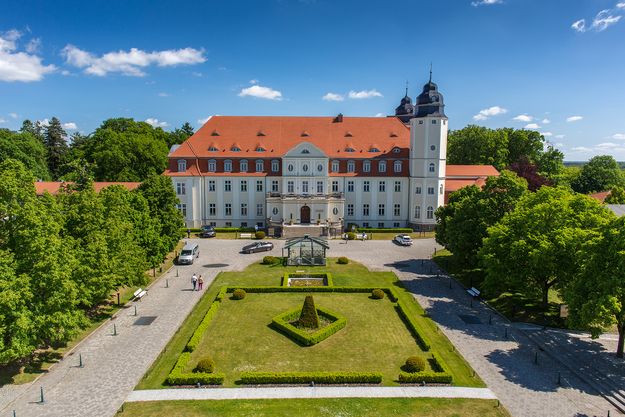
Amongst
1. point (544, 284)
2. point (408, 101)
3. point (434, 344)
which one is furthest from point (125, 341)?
point (408, 101)

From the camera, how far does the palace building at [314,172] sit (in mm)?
57656

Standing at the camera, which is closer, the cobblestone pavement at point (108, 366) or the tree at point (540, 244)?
the cobblestone pavement at point (108, 366)

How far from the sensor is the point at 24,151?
68438 mm

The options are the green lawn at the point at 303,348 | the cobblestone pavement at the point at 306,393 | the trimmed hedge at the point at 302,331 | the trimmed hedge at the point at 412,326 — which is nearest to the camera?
the cobblestone pavement at the point at 306,393

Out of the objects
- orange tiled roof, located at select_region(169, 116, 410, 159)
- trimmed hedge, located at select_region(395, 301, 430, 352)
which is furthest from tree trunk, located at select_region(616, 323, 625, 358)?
orange tiled roof, located at select_region(169, 116, 410, 159)

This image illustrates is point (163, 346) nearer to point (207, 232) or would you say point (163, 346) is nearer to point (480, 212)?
point (480, 212)

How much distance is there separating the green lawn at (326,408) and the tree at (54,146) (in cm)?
8085

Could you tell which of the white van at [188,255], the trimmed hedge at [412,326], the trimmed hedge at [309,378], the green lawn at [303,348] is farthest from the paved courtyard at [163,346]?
the trimmed hedge at [309,378]

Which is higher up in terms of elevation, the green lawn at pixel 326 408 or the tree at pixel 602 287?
the tree at pixel 602 287

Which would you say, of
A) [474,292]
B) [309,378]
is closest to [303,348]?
[309,378]

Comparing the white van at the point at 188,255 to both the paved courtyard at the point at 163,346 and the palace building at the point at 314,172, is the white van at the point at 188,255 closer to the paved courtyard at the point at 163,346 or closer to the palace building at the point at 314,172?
the paved courtyard at the point at 163,346

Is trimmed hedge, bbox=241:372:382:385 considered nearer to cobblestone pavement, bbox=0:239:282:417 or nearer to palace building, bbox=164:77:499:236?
cobblestone pavement, bbox=0:239:282:417

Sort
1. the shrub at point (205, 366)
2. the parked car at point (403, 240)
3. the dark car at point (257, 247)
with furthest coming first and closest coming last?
the parked car at point (403, 240), the dark car at point (257, 247), the shrub at point (205, 366)

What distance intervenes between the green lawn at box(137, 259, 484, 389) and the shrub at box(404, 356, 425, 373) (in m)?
0.70
